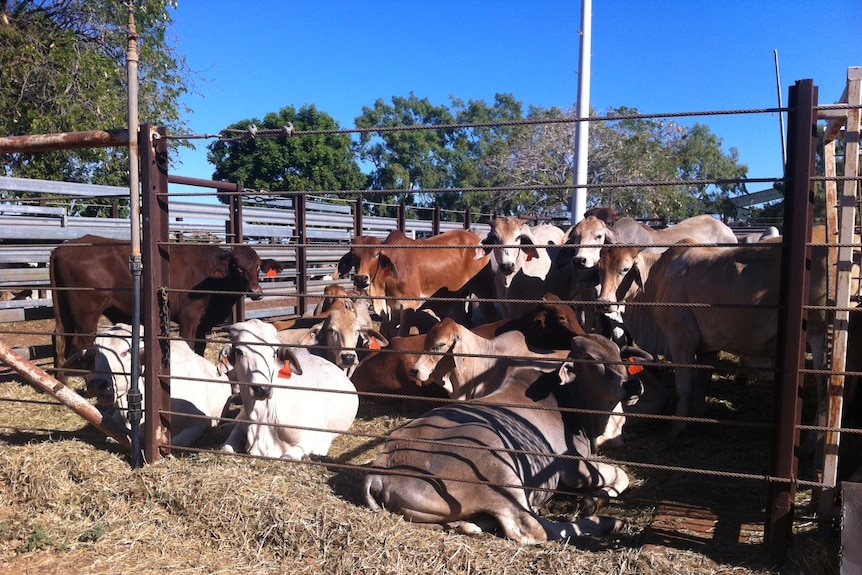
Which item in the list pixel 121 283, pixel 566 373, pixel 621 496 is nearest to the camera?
pixel 621 496

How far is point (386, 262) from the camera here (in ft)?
31.2

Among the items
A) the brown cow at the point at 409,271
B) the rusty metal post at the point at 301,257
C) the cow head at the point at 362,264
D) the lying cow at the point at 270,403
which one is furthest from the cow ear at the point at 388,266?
the lying cow at the point at 270,403

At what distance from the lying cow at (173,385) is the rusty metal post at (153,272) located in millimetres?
629

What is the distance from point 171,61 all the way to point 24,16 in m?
3.13

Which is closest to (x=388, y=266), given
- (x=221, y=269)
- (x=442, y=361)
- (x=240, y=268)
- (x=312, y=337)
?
(x=240, y=268)

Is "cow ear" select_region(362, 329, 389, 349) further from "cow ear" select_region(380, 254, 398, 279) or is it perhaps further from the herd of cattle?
"cow ear" select_region(380, 254, 398, 279)

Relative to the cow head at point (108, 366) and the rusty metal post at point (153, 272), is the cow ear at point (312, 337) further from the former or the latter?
the rusty metal post at point (153, 272)

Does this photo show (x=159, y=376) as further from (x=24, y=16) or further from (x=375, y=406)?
(x=24, y=16)

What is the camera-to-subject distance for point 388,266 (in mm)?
9578

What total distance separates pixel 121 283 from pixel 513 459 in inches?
234

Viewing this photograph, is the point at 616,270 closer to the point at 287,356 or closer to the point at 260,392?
the point at 287,356

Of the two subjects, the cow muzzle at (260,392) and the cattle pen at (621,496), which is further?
the cow muzzle at (260,392)

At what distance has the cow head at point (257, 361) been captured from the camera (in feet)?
17.6

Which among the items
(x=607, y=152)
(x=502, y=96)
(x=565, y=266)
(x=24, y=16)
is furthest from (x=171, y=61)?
(x=502, y=96)
